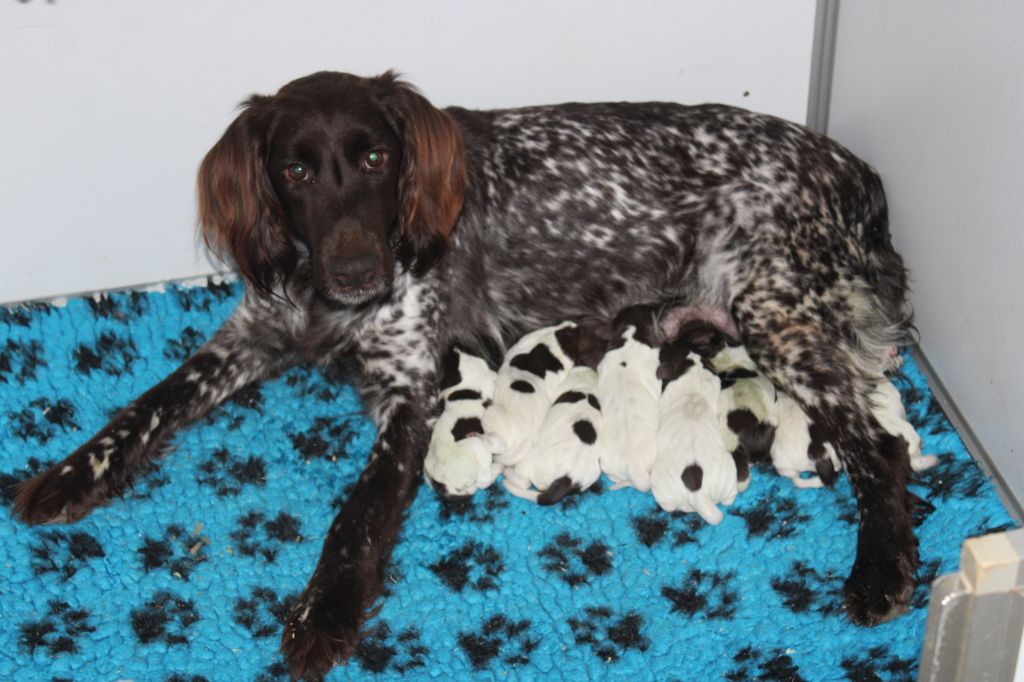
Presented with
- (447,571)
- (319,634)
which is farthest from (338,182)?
(319,634)

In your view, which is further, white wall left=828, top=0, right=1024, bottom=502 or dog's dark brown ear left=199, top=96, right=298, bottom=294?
dog's dark brown ear left=199, top=96, right=298, bottom=294

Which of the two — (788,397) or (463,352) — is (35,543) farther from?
(788,397)

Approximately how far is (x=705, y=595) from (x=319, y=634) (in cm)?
104

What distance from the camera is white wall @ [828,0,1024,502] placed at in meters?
3.10

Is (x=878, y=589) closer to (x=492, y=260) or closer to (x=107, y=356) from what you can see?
(x=492, y=260)

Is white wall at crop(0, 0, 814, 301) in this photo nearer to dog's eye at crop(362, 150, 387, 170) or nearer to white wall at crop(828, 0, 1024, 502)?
white wall at crop(828, 0, 1024, 502)

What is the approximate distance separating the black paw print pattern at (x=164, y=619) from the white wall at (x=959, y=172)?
233cm

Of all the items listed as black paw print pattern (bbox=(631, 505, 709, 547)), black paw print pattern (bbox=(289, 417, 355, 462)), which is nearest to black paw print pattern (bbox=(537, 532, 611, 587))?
black paw print pattern (bbox=(631, 505, 709, 547))

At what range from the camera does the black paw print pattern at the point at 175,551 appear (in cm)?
326

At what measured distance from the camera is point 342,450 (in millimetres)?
3713

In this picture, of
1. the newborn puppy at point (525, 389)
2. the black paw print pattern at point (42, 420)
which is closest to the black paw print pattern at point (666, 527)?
the newborn puppy at point (525, 389)

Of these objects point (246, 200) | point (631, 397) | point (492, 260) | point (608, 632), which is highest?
point (246, 200)

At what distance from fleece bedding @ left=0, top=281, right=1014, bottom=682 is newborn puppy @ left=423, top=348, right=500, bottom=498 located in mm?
99

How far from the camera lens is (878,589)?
3008 mm
